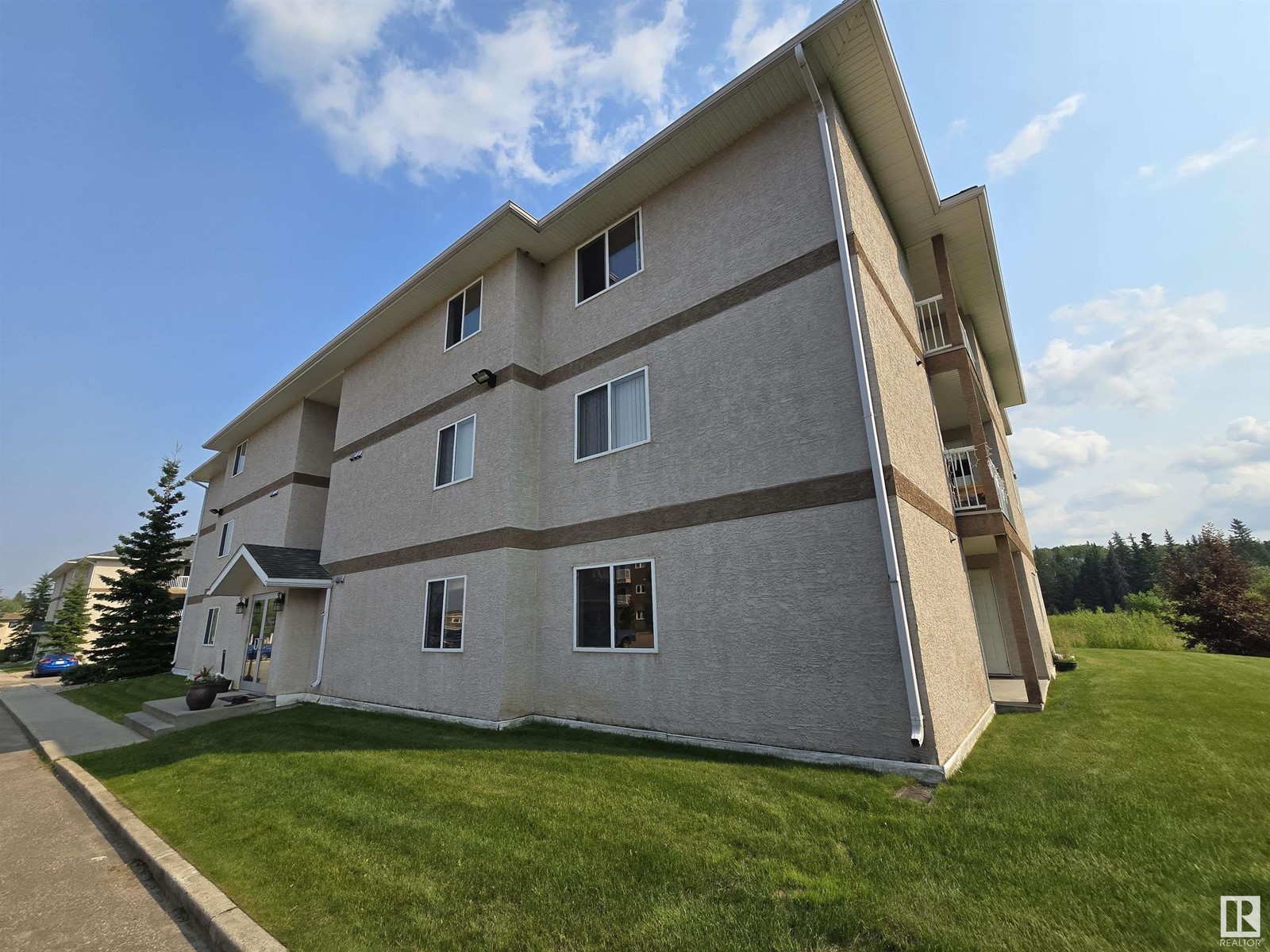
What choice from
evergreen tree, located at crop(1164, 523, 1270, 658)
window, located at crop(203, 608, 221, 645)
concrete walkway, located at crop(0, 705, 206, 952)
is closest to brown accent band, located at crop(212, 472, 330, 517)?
window, located at crop(203, 608, 221, 645)

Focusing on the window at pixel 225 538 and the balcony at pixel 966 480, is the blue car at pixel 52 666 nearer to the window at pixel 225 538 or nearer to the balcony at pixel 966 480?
the window at pixel 225 538

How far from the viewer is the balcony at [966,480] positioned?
33.2 feet

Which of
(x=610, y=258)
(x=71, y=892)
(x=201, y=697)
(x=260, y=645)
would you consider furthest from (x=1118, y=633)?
(x=201, y=697)

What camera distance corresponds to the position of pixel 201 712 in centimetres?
1186

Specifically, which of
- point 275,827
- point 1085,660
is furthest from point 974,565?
point 275,827

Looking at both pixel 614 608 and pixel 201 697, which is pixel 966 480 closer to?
pixel 614 608

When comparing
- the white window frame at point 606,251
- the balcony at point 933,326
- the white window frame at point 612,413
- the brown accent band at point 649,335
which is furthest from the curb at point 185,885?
the balcony at point 933,326

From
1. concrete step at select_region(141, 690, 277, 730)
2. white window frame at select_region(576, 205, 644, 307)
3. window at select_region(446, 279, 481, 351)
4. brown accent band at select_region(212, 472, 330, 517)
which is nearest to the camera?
white window frame at select_region(576, 205, 644, 307)

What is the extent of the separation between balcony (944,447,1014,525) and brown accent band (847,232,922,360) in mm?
2129

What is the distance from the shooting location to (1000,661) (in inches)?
527

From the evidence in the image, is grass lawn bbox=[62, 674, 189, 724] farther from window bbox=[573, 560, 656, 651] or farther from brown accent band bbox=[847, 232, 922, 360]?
brown accent band bbox=[847, 232, 922, 360]

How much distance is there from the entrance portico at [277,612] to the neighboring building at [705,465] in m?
0.10

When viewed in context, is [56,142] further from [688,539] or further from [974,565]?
[974,565]

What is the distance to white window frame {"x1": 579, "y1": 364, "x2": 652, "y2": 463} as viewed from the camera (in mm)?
8758
